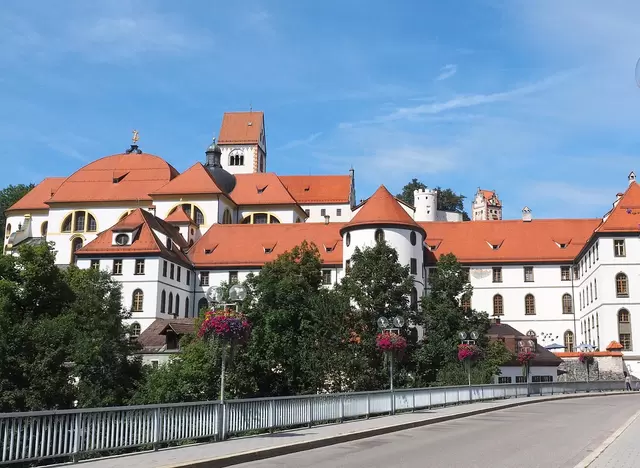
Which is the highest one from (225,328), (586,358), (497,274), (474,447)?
(497,274)

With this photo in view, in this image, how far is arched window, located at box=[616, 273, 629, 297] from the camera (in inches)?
2446

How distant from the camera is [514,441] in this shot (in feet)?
57.3

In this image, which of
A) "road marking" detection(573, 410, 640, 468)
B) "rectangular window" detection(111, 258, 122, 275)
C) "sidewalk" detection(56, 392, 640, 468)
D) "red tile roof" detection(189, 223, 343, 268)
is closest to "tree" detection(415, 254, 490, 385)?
"red tile roof" detection(189, 223, 343, 268)

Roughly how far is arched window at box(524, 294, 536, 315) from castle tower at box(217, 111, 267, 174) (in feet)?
191

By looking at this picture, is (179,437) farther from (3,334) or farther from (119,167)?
(119,167)

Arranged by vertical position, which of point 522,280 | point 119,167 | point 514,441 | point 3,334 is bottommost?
point 514,441

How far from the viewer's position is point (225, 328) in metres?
17.8

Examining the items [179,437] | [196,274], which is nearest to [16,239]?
[196,274]

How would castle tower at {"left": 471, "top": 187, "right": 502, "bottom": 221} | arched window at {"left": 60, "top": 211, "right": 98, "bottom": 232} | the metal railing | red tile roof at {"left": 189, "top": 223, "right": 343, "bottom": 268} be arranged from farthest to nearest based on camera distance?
1. castle tower at {"left": 471, "top": 187, "right": 502, "bottom": 221}
2. arched window at {"left": 60, "top": 211, "right": 98, "bottom": 232}
3. red tile roof at {"left": 189, "top": 223, "right": 343, "bottom": 268}
4. the metal railing

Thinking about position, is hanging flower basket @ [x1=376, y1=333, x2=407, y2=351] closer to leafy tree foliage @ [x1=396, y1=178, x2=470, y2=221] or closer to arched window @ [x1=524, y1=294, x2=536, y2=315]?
arched window @ [x1=524, y1=294, x2=536, y2=315]

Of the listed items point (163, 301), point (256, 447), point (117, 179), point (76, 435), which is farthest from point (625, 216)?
point (76, 435)

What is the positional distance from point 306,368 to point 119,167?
53.5 m

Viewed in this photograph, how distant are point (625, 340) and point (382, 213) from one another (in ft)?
A: 72.5

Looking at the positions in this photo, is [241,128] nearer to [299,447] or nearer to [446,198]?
[446,198]
